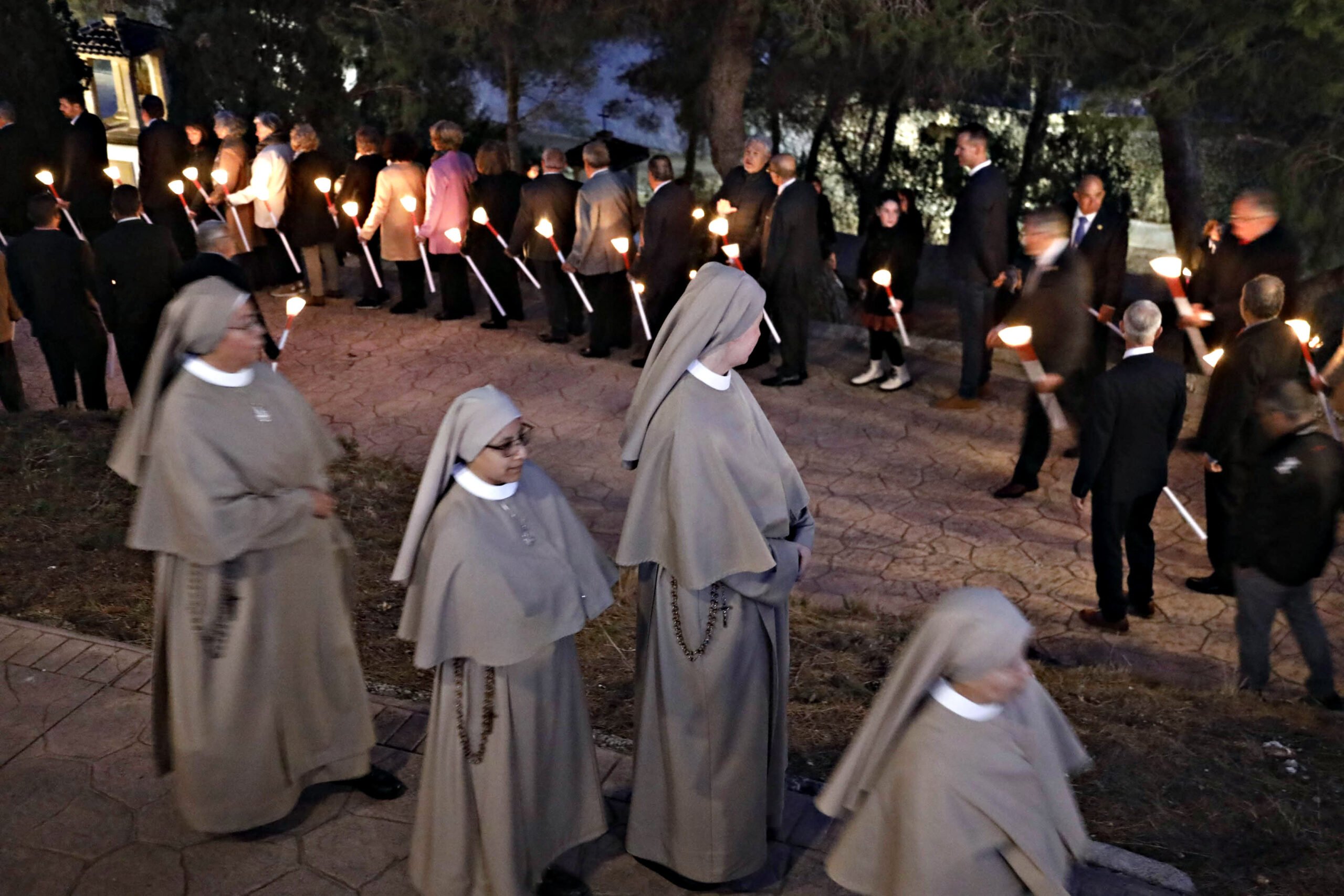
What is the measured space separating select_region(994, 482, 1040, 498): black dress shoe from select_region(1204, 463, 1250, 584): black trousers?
136cm

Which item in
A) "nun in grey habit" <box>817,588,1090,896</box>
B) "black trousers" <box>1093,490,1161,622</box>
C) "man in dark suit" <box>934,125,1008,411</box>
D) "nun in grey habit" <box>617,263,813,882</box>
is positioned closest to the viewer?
"nun in grey habit" <box>817,588,1090,896</box>

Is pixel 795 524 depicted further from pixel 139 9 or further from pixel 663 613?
pixel 139 9

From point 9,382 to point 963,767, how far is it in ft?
28.4

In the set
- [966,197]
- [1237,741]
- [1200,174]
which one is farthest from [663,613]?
[1200,174]

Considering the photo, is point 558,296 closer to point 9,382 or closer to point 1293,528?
point 9,382

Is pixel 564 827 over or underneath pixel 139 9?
underneath

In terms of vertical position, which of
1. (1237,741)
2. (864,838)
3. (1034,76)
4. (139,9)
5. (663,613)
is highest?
(139,9)

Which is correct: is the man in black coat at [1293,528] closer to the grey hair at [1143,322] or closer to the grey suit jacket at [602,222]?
the grey hair at [1143,322]

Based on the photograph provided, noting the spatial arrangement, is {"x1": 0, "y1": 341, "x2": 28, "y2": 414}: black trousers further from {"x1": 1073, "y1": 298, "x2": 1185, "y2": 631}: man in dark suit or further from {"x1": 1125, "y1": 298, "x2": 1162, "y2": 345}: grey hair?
{"x1": 1125, "y1": 298, "x2": 1162, "y2": 345}: grey hair

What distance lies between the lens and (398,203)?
12188 mm

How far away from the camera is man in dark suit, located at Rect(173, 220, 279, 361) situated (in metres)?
7.05

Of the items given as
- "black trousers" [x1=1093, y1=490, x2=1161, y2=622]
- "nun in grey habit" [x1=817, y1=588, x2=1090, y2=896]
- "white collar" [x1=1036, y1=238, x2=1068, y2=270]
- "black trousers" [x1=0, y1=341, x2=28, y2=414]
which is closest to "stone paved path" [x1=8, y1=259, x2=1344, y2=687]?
"black trousers" [x1=1093, y1=490, x2=1161, y2=622]

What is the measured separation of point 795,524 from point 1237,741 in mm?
2456

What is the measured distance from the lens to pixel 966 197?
31.2 feet
